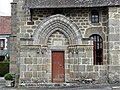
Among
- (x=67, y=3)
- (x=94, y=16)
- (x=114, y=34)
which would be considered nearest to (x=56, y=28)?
(x=67, y=3)

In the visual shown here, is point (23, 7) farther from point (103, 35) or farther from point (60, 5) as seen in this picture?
point (103, 35)

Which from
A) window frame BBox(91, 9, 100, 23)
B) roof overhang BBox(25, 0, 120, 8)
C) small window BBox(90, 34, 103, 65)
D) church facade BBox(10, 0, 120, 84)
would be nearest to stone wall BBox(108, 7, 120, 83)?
church facade BBox(10, 0, 120, 84)

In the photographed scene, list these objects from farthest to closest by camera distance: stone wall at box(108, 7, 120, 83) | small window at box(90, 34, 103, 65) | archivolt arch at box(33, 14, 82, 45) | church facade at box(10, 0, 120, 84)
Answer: small window at box(90, 34, 103, 65), archivolt arch at box(33, 14, 82, 45), church facade at box(10, 0, 120, 84), stone wall at box(108, 7, 120, 83)

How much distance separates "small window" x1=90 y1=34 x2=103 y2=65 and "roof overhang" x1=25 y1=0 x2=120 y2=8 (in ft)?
7.27

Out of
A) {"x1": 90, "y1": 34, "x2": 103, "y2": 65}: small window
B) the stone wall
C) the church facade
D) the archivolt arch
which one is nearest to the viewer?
the stone wall

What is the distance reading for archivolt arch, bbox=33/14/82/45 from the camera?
66.5 ft

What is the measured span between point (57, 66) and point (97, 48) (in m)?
2.97

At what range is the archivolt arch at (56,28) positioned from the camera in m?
20.3

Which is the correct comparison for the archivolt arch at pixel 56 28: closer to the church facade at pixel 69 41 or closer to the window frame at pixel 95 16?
the church facade at pixel 69 41

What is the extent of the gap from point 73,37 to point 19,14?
4218 millimetres

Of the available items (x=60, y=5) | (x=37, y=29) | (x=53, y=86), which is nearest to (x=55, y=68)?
(x=53, y=86)

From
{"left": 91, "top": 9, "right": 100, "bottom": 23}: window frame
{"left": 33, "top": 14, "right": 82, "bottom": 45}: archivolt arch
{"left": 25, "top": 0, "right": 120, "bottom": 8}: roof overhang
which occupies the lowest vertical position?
A: {"left": 33, "top": 14, "right": 82, "bottom": 45}: archivolt arch

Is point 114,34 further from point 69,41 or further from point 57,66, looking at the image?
point 57,66

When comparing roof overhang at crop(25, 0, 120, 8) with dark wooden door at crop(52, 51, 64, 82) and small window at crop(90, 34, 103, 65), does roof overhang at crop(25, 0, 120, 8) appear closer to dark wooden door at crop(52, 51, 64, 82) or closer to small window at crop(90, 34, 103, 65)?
small window at crop(90, 34, 103, 65)
